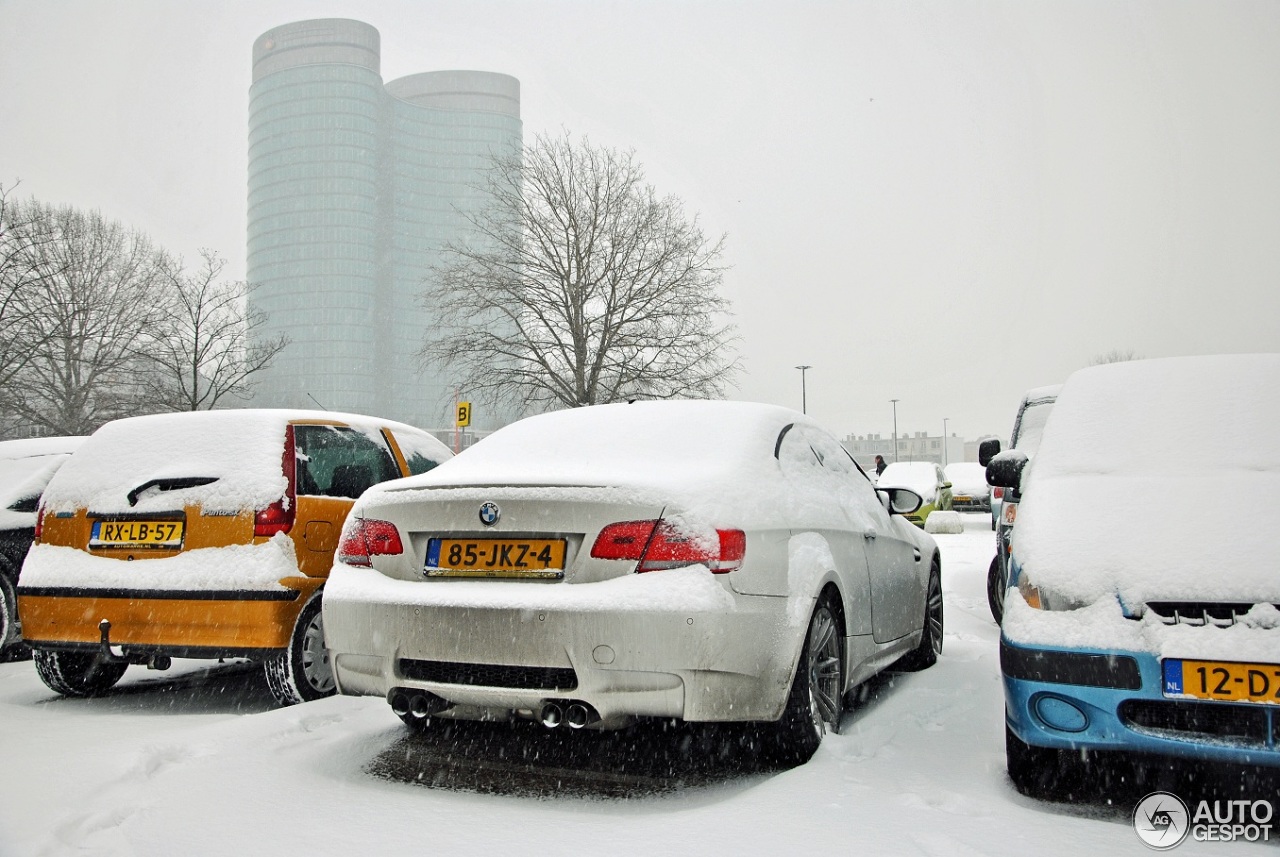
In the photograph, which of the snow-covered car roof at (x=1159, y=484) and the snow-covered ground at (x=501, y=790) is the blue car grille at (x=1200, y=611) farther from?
the snow-covered ground at (x=501, y=790)

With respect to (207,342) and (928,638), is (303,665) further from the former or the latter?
(207,342)

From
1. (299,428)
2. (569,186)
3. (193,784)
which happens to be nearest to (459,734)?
(193,784)

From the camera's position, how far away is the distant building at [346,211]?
435 feet

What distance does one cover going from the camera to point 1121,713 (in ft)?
10.0

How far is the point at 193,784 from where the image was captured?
3582 millimetres

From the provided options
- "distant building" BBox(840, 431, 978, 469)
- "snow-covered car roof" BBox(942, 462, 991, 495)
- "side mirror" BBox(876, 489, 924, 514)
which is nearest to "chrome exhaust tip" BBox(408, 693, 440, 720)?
"side mirror" BBox(876, 489, 924, 514)

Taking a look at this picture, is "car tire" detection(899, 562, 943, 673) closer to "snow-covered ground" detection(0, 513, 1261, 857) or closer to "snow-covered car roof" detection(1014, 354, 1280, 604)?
"snow-covered ground" detection(0, 513, 1261, 857)

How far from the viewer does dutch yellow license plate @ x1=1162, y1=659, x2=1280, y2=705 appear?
287 centimetres

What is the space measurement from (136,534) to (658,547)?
312cm

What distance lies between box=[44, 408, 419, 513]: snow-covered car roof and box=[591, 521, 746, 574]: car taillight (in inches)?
92.3

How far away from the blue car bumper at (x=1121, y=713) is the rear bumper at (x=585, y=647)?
80 cm

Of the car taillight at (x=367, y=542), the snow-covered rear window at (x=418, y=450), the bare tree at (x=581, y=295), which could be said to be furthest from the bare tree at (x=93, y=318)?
the car taillight at (x=367, y=542)

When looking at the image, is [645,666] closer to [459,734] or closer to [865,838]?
[865,838]

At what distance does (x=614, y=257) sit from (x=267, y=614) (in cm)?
2846
